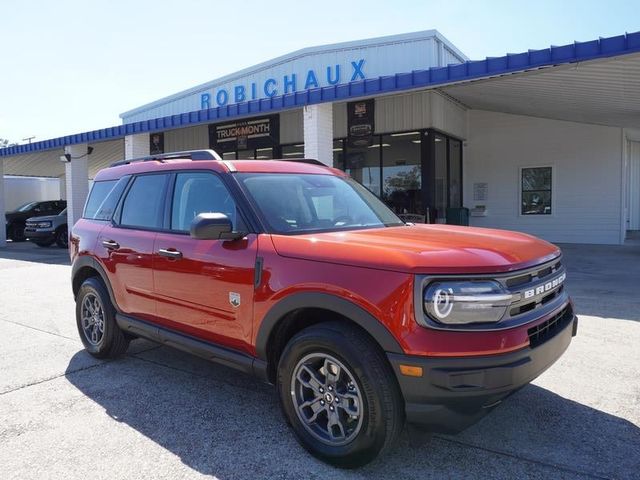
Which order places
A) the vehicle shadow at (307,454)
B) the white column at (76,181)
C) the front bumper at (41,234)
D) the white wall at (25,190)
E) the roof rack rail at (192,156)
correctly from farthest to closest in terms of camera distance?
the white wall at (25,190) → the front bumper at (41,234) → the white column at (76,181) → the roof rack rail at (192,156) → the vehicle shadow at (307,454)

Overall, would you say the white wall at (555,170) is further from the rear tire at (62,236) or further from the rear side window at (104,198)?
the rear tire at (62,236)

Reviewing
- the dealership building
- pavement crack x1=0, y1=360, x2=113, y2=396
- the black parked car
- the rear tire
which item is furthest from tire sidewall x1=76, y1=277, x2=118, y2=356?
the black parked car

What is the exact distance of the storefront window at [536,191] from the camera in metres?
15.4

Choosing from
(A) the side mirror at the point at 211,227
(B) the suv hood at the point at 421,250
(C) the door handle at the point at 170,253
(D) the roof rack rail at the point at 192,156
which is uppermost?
(D) the roof rack rail at the point at 192,156

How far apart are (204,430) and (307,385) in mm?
870

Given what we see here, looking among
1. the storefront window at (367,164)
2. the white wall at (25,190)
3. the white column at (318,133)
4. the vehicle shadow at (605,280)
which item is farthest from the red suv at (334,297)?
the white wall at (25,190)

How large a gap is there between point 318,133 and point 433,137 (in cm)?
413

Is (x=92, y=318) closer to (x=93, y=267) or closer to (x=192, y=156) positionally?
(x=93, y=267)

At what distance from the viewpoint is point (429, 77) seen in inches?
377

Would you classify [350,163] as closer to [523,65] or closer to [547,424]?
[523,65]

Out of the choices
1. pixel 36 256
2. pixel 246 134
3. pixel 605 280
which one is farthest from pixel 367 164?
pixel 36 256

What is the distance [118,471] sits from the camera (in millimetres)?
2865

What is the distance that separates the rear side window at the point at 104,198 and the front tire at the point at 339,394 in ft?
8.69

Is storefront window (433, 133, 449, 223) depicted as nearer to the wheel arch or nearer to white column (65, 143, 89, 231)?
the wheel arch
